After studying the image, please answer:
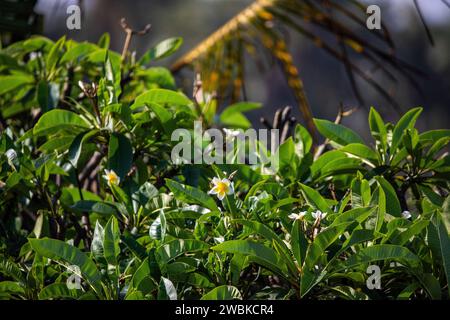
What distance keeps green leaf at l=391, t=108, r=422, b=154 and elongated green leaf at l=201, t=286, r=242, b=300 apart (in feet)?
1.83

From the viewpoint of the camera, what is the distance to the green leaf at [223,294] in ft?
4.03

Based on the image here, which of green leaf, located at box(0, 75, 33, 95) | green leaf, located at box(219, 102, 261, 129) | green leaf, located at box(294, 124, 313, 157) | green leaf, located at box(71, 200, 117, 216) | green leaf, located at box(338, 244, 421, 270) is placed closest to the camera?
green leaf, located at box(338, 244, 421, 270)

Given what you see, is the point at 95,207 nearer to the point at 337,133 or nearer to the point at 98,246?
the point at 98,246

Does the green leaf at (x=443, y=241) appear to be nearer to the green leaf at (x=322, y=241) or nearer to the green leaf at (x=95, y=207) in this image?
the green leaf at (x=322, y=241)

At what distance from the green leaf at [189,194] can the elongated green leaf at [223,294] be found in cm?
20

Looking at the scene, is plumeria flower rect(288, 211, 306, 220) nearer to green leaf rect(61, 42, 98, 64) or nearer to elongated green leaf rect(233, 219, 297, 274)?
elongated green leaf rect(233, 219, 297, 274)

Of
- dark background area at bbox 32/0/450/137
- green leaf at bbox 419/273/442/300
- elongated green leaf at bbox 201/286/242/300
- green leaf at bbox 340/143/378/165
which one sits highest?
green leaf at bbox 340/143/378/165

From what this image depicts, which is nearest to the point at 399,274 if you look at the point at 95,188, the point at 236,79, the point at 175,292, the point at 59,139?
the point at 175,292

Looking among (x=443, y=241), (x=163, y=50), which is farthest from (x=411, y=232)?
(x=163, y=50)

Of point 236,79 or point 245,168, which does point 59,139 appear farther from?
point 236,79

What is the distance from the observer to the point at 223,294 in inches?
48.6

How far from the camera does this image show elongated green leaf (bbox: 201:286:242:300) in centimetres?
123

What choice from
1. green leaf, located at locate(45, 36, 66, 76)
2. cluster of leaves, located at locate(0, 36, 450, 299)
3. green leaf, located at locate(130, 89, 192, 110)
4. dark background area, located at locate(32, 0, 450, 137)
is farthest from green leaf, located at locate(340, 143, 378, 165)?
dark background area, located at locate(32, 0, 450, 137)

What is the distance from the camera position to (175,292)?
1.23 metres
